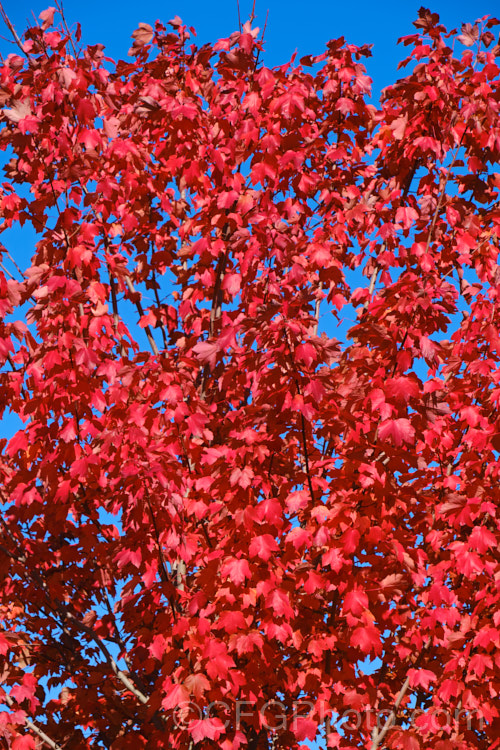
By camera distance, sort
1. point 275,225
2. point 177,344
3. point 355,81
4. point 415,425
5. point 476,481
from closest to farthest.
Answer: point 415,425 < point 275,225 < point 476,481 < point 177,344 < point 355,81

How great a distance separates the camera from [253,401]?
15.5ft

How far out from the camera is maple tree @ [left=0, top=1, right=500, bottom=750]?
14.5 feet

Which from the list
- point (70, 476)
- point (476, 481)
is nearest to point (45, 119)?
point (70, 476)

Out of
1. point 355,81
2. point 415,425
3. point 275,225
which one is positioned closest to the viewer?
point 415,425

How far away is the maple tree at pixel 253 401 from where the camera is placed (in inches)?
174

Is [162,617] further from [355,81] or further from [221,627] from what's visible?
[355,81]

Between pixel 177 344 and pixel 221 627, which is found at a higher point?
pixel 177 344

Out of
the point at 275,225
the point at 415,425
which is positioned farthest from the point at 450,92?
the point at 415,425

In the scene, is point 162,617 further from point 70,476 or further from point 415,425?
point 415,425

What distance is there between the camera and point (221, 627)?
4.45 m

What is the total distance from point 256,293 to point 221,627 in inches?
98.9

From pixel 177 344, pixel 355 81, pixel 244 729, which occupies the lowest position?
pixel 244 729

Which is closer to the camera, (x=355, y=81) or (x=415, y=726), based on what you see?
(x=415, y=726)

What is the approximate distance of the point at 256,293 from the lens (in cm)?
573
